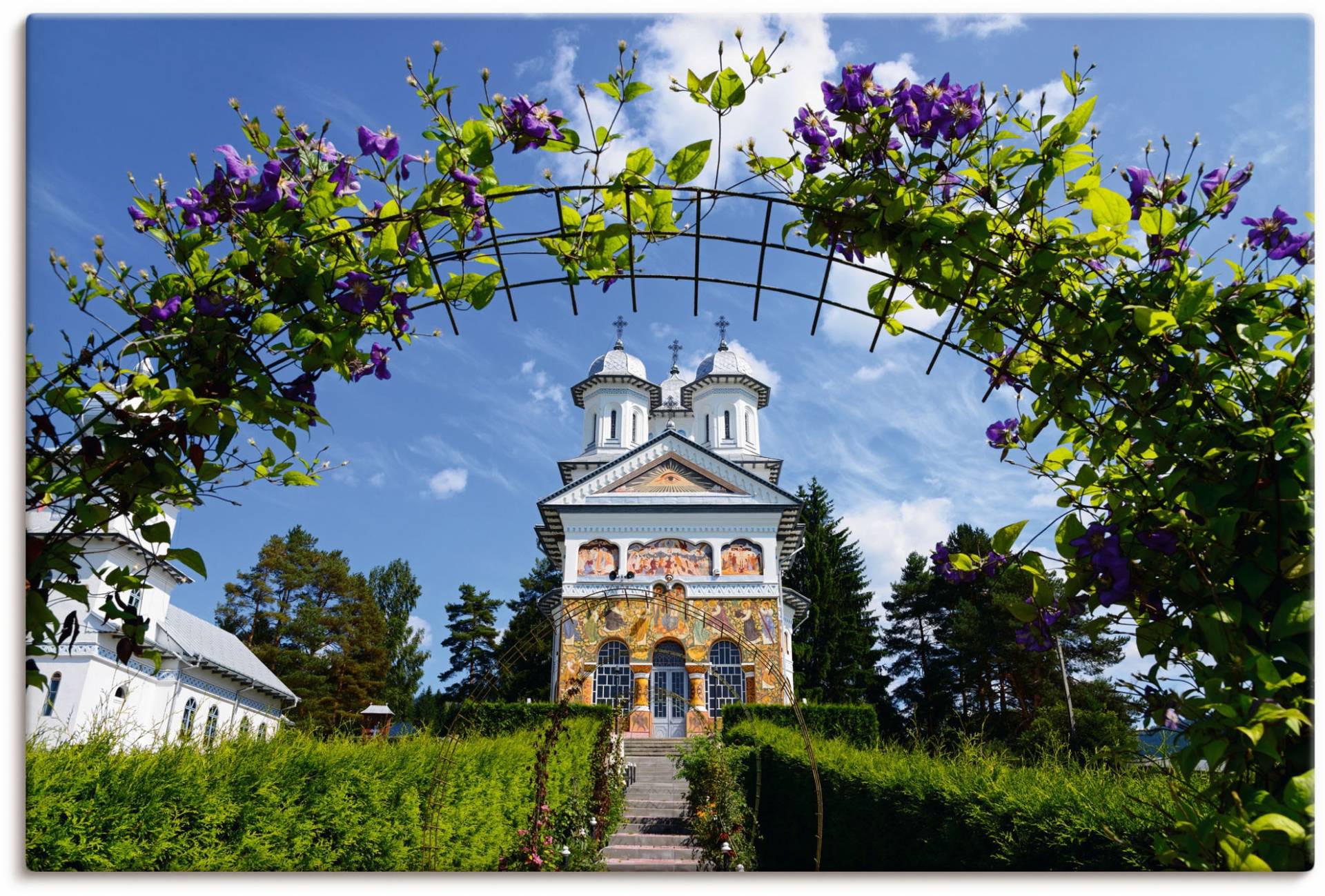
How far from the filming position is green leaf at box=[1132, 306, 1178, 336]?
175 cm

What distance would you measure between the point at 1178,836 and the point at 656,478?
62.1ft

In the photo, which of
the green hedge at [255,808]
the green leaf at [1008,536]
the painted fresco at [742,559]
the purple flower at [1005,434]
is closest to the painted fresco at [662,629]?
the painted fresco at [742,559]

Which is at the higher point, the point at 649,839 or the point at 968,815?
the point at 968,815

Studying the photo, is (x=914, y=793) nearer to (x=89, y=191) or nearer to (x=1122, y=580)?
(x=1122, y=580)

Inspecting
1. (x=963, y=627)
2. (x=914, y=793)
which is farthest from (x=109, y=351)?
(x=963, y=627)

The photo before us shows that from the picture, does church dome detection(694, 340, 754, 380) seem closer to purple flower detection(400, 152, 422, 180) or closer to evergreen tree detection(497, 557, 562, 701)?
evergreen tree detection(497, 557, 562, 701)

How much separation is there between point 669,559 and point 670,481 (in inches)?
81.9

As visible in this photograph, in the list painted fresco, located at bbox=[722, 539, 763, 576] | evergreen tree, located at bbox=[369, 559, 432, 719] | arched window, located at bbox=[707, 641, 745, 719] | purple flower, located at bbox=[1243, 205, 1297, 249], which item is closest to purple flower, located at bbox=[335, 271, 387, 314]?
purple flower, located at bbox=[1243, 205, 1297, 249]

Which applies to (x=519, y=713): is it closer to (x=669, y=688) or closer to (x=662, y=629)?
(x=669, y=688)

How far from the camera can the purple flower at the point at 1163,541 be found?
1794 mm

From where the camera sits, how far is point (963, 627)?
22.2 metres

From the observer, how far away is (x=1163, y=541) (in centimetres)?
180

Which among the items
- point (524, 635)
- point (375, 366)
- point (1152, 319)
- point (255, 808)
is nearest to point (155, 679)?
point (524, 635)

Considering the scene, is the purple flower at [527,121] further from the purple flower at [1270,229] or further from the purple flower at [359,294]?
the purple flower at [1270,229]
